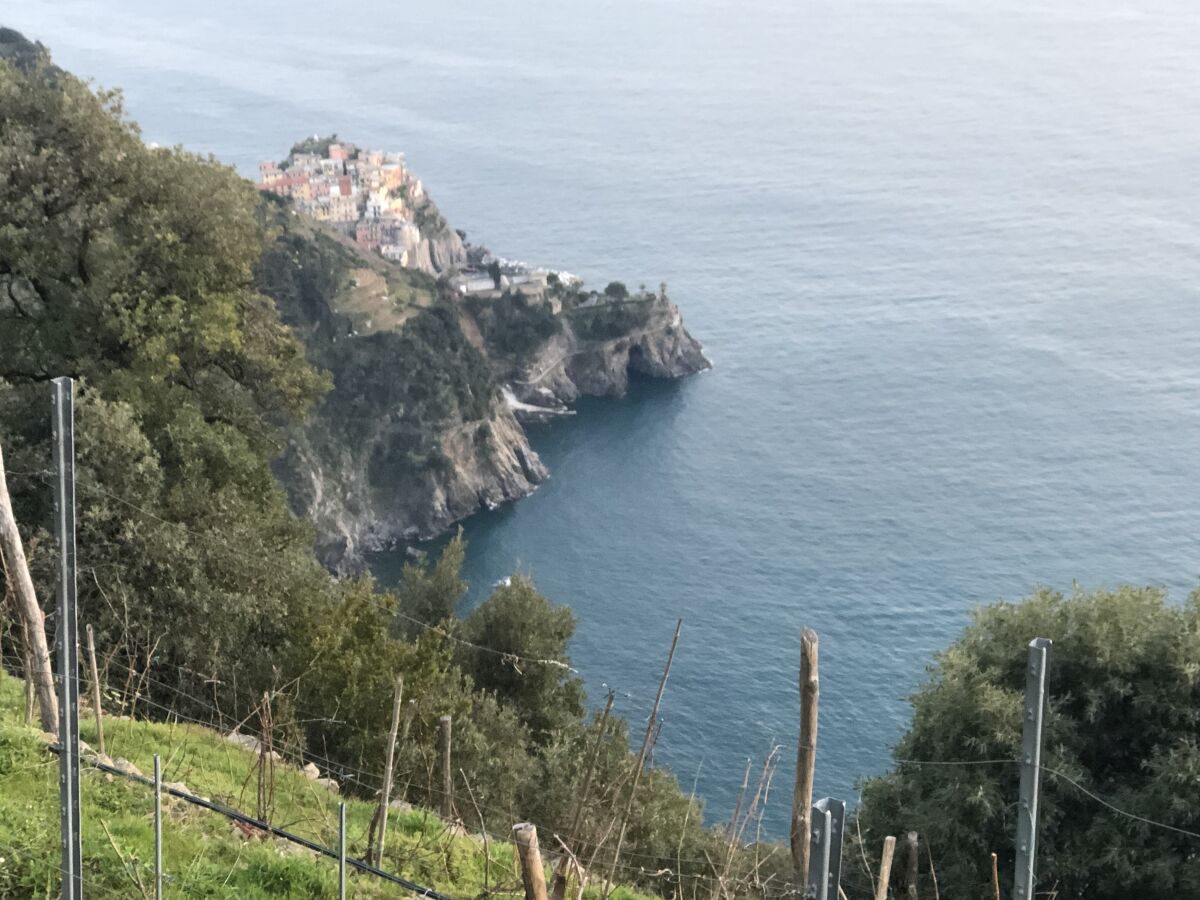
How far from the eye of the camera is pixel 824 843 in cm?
514

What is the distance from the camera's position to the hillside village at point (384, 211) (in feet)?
360

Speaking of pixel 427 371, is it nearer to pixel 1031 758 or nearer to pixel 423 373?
pixel 423 373

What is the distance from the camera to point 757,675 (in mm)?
60094

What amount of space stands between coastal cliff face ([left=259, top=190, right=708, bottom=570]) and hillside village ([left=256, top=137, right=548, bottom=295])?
5075 millimetres

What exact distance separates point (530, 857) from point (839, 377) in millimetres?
91085

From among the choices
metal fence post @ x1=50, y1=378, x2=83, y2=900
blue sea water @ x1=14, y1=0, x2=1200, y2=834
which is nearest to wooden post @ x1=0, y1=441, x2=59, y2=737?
metal fence post @ x1=50, y1=378, x2=83, y2=900

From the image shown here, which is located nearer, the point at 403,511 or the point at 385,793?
the point at 385,793

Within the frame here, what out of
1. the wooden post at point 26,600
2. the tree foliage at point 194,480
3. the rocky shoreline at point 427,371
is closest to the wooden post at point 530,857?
the wooden post at point 26,600

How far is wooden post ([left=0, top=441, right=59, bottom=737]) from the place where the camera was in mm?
10508

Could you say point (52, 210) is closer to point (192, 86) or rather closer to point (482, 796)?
point (482, 796)

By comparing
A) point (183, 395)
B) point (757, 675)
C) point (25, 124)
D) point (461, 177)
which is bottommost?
point (757, 675)

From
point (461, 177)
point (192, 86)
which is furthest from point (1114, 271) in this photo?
point (192, 86)

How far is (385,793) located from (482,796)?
10.3 metres

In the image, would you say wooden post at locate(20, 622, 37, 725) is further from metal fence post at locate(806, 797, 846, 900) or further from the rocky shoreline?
the rocky shoreline
